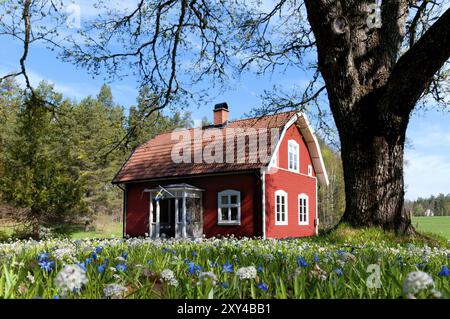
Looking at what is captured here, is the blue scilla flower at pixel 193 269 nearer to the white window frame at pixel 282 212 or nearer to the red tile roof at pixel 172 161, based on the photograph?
the red tile roof at pixel 172 161

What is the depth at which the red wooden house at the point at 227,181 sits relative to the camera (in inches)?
850

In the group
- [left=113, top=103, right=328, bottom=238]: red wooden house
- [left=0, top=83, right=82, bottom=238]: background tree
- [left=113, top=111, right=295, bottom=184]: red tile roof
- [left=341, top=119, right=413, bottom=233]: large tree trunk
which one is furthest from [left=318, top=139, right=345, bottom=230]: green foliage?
[left=341, top=119, right=413, bottom=233]: large tree trunk

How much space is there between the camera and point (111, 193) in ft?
164

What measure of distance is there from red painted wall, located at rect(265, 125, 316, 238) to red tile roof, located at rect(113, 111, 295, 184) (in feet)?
4.25

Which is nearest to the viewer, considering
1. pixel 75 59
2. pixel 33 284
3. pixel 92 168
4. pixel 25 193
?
pixel 33 284

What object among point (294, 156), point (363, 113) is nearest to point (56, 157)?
point (294, 156)

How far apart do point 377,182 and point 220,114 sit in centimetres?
1843

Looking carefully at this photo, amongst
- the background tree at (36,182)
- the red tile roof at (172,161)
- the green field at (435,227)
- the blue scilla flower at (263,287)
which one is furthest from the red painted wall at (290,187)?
the blue scilla flower at (263,287)

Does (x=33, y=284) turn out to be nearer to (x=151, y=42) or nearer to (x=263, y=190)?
(x=151, y=42)

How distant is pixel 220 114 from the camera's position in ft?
87.6

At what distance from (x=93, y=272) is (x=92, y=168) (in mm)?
48556

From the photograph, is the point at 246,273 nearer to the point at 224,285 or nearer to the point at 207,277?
the point at 224,285

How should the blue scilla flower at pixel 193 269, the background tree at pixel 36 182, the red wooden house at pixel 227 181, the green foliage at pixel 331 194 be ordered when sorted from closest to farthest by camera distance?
the blue scilla flower at pixel 193 269, the red wooden house at pixel 227 181, the background tree at pixel 36 182, the green foliage at pixel 331 194
